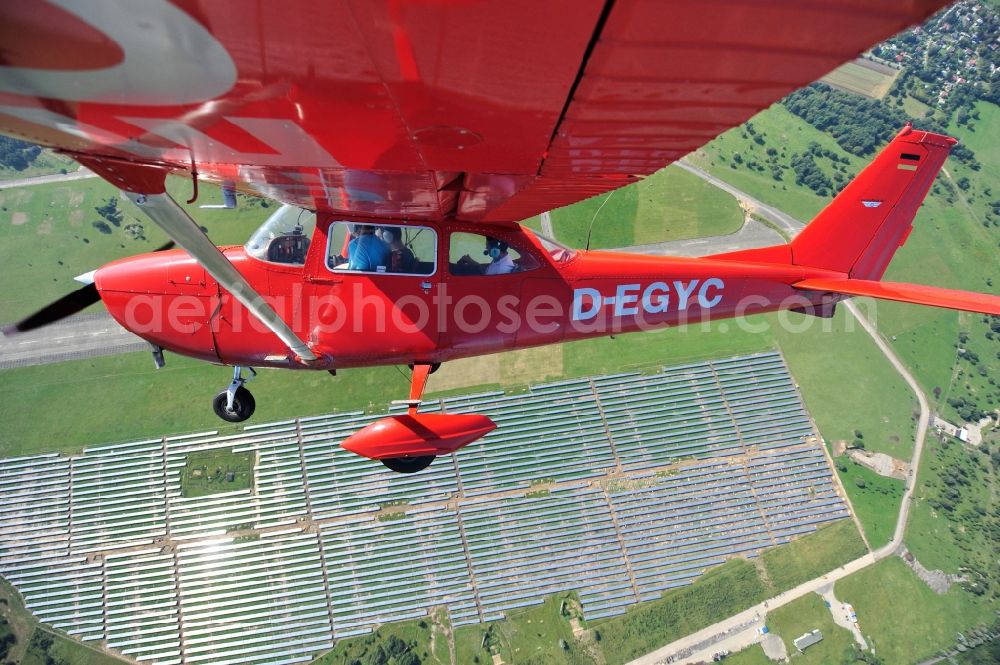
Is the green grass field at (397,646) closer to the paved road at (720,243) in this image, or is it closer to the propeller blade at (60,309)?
the propeller blade at (60,309)

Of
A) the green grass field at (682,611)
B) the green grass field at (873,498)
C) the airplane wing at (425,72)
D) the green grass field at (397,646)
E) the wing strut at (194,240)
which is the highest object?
the airplane wing at (425,72)

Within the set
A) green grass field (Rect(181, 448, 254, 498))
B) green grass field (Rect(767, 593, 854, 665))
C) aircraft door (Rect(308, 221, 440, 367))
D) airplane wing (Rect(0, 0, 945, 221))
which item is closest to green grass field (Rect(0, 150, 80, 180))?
green grass field (Rect(181, 448, 254, 498))

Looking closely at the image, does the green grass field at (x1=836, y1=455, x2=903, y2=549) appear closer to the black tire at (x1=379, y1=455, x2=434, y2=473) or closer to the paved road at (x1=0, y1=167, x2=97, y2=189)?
the black tire at (x1=379, y1=455, x2=434, y2=473)

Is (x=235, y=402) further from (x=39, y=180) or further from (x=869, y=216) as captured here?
(x=39, y=180)

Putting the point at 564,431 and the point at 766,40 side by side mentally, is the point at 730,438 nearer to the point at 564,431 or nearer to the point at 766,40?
the point at 564,431

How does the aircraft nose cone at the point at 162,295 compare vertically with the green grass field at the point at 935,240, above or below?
above

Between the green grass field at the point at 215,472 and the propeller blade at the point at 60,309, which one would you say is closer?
the propeller blade at the point at 60,309

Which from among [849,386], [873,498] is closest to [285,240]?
[873,498]

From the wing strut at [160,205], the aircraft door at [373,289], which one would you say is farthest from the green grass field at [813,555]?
the wing strut at [160,205]
